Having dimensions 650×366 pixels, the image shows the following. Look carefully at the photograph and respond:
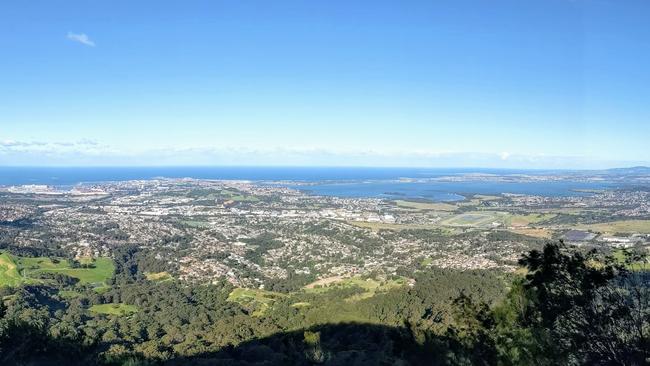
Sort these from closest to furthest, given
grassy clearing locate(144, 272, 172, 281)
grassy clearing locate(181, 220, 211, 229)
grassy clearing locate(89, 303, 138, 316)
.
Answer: grassy clearing locate(89, 303, 138, 316) → grassy clearing locate(144, 272, 172, 281) → grassy clearing locate(181, 220, 211, 229)

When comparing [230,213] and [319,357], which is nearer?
[319,357]

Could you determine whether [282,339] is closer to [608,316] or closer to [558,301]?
[558,301]

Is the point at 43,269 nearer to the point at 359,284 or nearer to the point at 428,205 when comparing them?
the point at 359,284

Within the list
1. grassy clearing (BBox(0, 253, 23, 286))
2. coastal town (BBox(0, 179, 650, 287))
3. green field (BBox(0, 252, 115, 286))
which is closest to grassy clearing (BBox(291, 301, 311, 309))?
coastal town (BBox(0, 179, 650, 287))

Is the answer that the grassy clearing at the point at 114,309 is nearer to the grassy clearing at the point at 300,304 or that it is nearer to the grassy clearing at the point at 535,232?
the grassy clearing at the point at 300,304

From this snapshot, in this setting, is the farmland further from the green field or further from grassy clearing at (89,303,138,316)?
grassy clearing at (89,303,138,316)

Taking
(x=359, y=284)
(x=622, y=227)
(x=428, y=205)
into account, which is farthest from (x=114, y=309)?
(x=428, y=205)

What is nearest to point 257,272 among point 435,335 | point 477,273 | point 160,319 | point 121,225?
point 160,319
